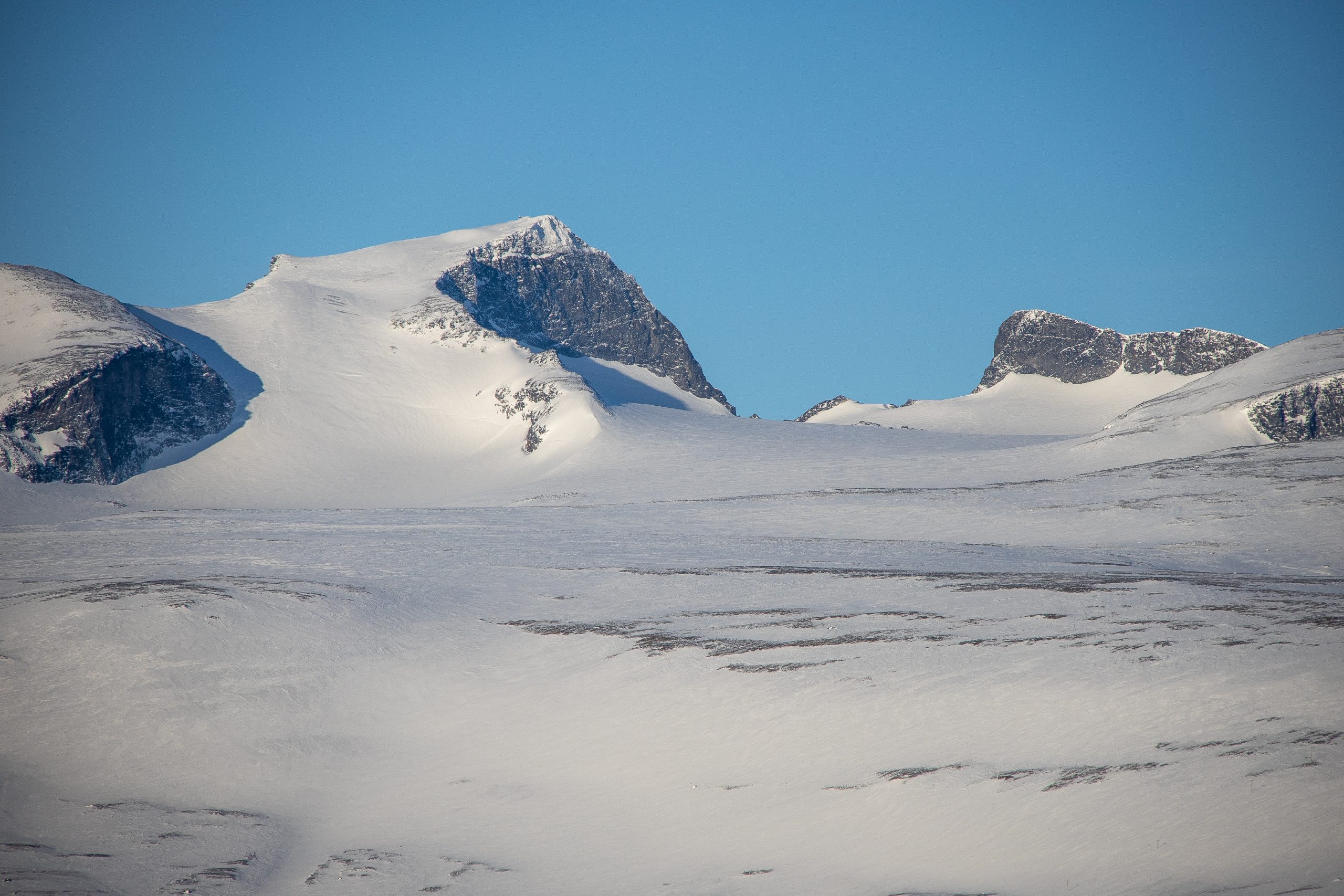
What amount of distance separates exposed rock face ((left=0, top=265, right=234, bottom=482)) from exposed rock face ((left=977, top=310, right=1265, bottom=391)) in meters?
131

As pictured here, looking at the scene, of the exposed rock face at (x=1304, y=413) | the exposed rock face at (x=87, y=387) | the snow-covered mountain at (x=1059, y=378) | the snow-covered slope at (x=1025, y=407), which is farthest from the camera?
the snow-covered mountain at (x=1059, y=378)

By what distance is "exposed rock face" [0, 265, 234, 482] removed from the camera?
289 ft

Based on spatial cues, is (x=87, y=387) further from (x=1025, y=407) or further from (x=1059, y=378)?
(x=1059, y=378)

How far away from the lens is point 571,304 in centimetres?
17062

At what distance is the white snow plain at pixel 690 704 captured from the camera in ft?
56.0

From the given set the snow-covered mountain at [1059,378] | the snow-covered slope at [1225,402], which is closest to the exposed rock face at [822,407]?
the snow-covered mountain at [1059,378]

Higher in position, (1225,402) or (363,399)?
(363,399)

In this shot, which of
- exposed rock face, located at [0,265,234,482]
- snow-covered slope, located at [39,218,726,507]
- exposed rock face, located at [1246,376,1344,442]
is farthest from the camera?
snow-covered slope, located at [39,218,726,507]

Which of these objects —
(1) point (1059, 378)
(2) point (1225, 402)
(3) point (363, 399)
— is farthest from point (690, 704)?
(1) point (1059, 378)

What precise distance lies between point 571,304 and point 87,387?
88827 mm

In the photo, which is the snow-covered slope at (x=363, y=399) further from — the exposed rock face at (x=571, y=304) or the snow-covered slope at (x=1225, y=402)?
the snow-covered slope at (x=1225, y=402)

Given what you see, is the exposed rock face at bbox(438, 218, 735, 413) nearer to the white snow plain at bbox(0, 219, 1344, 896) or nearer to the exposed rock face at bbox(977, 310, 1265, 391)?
the exposed rock face at bbox(977, 310, 1265, 391)

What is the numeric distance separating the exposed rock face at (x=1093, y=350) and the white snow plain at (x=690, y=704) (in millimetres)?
124634

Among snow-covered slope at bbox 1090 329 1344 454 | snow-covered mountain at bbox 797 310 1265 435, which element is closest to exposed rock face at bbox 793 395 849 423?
snow-covered mountain at bbox 797 310 1265 435
